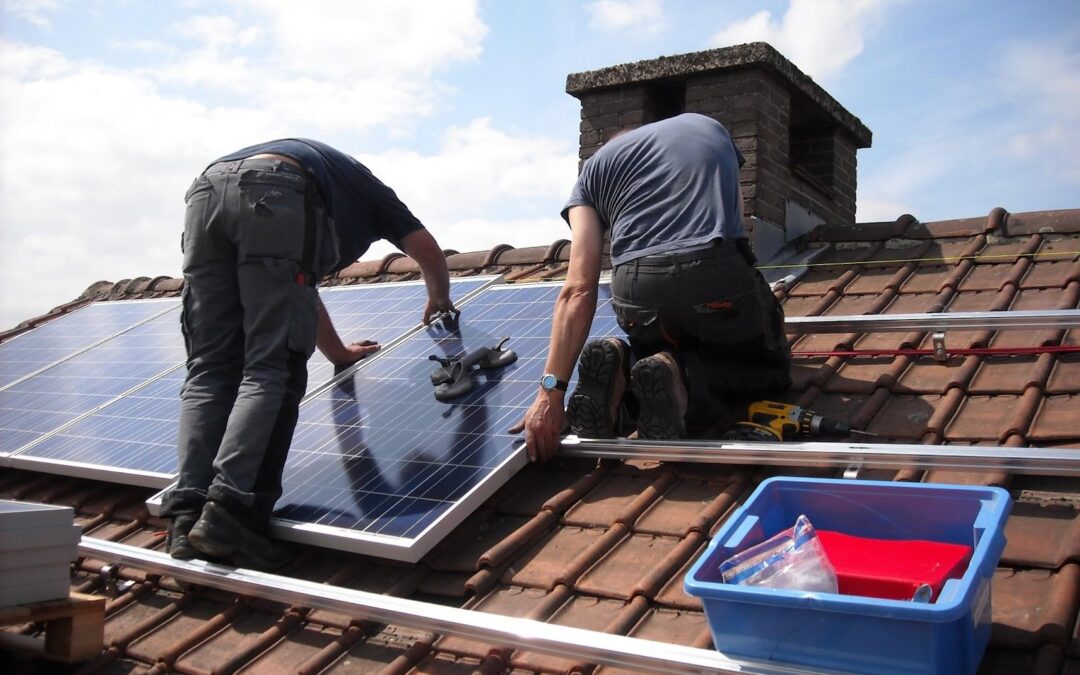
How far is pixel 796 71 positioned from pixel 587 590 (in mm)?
4840

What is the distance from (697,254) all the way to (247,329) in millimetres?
1858

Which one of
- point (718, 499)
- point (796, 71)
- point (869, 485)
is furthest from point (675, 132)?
point (796, 71)

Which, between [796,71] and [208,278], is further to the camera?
[796,71]

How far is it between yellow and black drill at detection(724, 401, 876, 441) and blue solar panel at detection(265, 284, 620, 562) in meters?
0.88

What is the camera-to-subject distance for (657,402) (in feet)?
12.1

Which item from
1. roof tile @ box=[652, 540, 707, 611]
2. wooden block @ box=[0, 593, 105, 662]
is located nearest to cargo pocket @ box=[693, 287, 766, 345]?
roof tile @ box=[652, 540, 707, 611]

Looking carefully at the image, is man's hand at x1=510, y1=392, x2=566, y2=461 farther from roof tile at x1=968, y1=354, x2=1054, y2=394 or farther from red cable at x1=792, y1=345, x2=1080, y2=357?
roof tile at x1=968, y1=354, x2=1054, y2=394

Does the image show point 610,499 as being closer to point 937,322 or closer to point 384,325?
point 937,322

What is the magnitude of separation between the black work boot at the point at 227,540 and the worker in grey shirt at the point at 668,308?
3.61 ft

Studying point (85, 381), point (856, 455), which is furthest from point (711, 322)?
point (85, 381)

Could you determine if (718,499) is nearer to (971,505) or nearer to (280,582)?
(971,505)

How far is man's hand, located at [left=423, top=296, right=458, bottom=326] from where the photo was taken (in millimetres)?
5172

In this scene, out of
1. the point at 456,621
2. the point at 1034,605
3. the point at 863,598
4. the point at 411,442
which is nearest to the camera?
the point at 863,598

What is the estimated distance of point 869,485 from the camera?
2.56 metres
